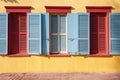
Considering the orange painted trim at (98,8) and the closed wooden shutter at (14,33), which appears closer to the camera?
the orange painted trim at (98,8)

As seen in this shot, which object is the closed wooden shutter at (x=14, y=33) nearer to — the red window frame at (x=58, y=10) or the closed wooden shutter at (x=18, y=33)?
the closed wooden shutter at (x=18, y=33)

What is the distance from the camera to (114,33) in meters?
14.7

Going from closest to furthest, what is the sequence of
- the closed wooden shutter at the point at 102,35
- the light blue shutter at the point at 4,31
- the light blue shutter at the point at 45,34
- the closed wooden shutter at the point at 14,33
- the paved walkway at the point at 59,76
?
1. the paved walkway at the point at 59,76
2. the light blue shutter at the point at 4,31
3. the light blue shutter at the point at 45,34
4. the closed wooden shutter at the point at 14,33
5. the closed wooden shutter at the point at 102,35

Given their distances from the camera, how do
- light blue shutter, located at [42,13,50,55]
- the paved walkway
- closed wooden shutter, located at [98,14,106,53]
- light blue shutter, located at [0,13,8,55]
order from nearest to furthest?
1. the paved walkway
2. light blue shutter, located at [0,13,8,55]
3. light blue shutter, located at [42,13,50,55]
4. closed wooden shutter, located at [98,14,106,53]

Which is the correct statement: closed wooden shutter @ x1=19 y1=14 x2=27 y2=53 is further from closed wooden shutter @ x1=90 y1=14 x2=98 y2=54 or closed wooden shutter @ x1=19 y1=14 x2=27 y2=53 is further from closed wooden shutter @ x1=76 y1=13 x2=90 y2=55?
closed wooden shutter @ x1=90 y1=14 x2=98 y2=54

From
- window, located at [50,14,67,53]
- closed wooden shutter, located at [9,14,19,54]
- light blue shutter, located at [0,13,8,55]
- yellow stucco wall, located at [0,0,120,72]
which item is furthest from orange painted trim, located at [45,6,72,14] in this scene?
light blue shutter, located at [0,13,8,55]

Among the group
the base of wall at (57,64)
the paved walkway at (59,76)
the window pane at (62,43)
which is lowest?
the paved walkway at (59,76)

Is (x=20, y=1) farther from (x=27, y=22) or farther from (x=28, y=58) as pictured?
(x=28, y=58)

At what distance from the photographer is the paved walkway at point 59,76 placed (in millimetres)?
13398

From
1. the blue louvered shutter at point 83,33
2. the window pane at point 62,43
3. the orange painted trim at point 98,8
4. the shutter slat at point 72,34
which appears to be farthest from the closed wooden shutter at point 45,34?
the orange painted trim at point 98,8

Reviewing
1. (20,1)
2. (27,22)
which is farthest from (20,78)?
(20,1)

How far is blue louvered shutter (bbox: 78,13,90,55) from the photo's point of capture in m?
14.7

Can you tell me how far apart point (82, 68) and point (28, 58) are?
2.53 meters

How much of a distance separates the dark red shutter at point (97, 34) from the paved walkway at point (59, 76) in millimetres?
1292
